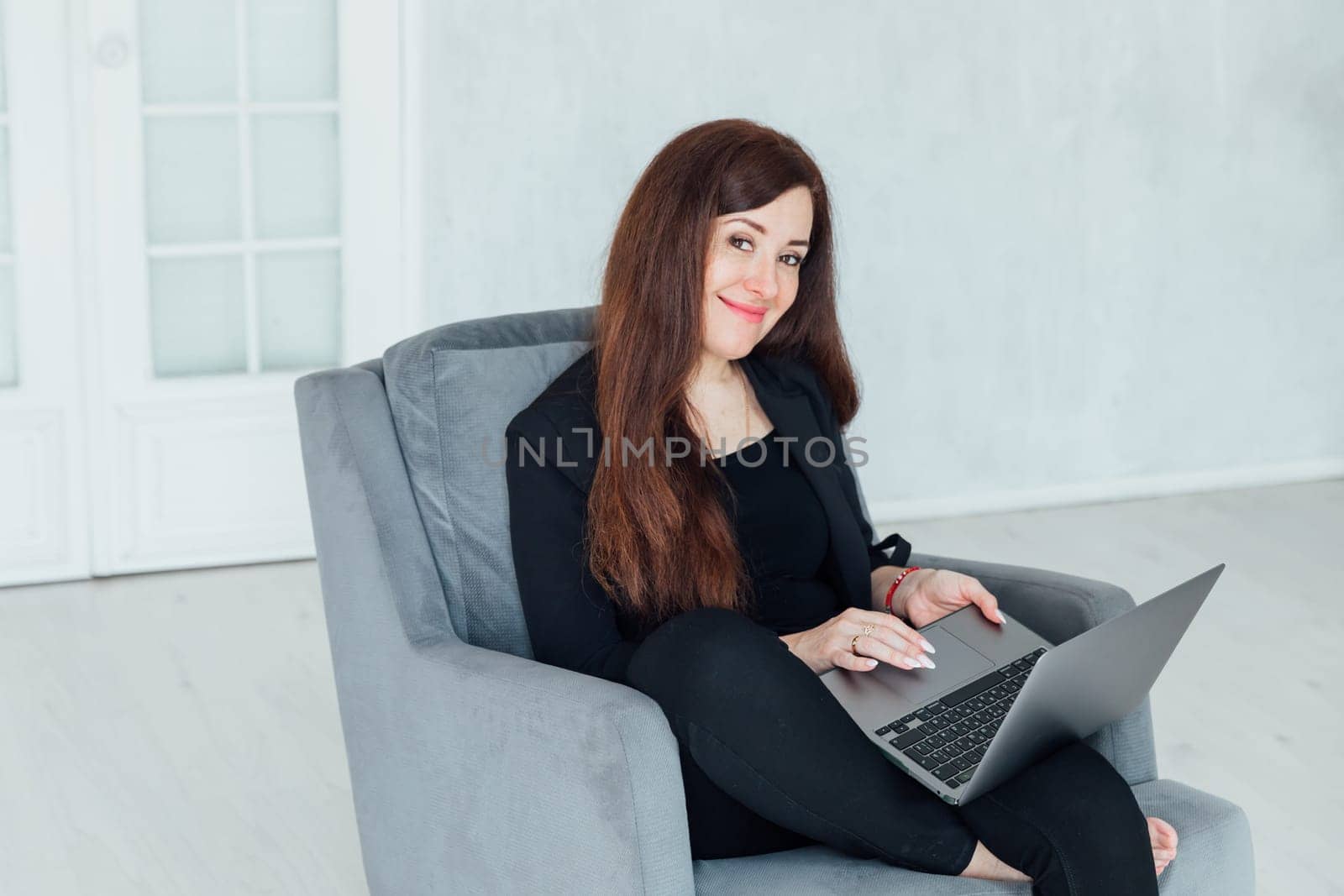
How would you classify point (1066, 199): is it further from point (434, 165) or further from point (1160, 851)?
point (1160, 851)

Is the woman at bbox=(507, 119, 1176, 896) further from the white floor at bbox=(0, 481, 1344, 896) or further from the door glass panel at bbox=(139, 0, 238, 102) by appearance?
the door glass panel at bbox=(139, 0, 238, 102)

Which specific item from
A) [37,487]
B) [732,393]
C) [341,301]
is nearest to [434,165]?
[341,301]

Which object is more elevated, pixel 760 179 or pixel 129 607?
pixel 760 179

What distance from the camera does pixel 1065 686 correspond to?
150 centimetres

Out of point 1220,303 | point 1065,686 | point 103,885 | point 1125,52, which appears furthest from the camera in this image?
point 1220,303

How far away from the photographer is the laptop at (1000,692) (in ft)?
4.86

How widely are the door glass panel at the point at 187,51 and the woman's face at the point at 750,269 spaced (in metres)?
2.10

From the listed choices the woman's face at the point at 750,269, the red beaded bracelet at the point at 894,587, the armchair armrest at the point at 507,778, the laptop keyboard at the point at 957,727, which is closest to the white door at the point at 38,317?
the armchair armrest at the point at 507,778

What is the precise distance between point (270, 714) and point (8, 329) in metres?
1.29

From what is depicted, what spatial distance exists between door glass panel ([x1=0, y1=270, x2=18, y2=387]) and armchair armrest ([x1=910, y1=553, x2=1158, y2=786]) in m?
2.42

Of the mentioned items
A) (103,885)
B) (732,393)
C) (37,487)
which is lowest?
(103,885)

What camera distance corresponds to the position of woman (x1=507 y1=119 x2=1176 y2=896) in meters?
1.54

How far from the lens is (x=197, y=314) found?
144 inches

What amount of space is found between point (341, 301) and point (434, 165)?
425 mm
